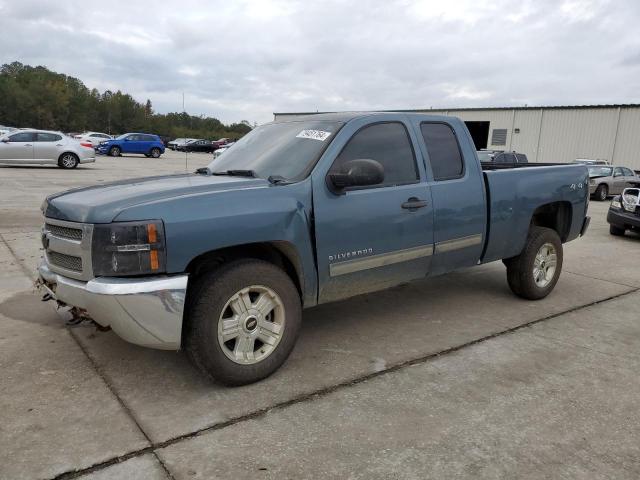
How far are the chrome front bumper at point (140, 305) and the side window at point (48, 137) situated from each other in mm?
19956

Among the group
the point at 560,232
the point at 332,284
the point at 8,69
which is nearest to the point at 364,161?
the point at 332,284

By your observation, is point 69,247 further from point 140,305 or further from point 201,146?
point 201,146

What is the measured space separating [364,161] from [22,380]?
8.70 feet

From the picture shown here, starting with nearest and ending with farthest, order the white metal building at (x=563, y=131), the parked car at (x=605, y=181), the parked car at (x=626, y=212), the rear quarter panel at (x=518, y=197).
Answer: the rear quarter panel at (x=518, y=197) → the parked car at (x=626, y=212) → the parked car at (x=605, y=181) → the white metal building at (x=563, y=131)

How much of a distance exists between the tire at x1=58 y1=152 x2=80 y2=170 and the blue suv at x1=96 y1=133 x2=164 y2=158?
579 inches

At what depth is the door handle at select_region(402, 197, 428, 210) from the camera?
4.12 m

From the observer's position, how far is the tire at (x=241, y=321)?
3.20 metres

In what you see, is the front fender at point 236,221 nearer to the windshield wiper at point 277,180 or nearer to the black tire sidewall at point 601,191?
the windshield wiper at point 277,180

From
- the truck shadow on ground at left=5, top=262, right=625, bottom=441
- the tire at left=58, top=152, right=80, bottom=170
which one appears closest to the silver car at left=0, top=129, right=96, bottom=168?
the tire at left=58, top=152, right=80, bottom=170

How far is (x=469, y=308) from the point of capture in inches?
209

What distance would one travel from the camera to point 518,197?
5.08 meters

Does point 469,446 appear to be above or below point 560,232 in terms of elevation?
below

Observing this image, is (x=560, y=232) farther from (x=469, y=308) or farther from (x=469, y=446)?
A: (x=469, y=446)

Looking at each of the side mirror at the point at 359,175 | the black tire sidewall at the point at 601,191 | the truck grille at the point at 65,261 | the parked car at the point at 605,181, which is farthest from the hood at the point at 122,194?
the black tire sidewall at the point at 601,191
